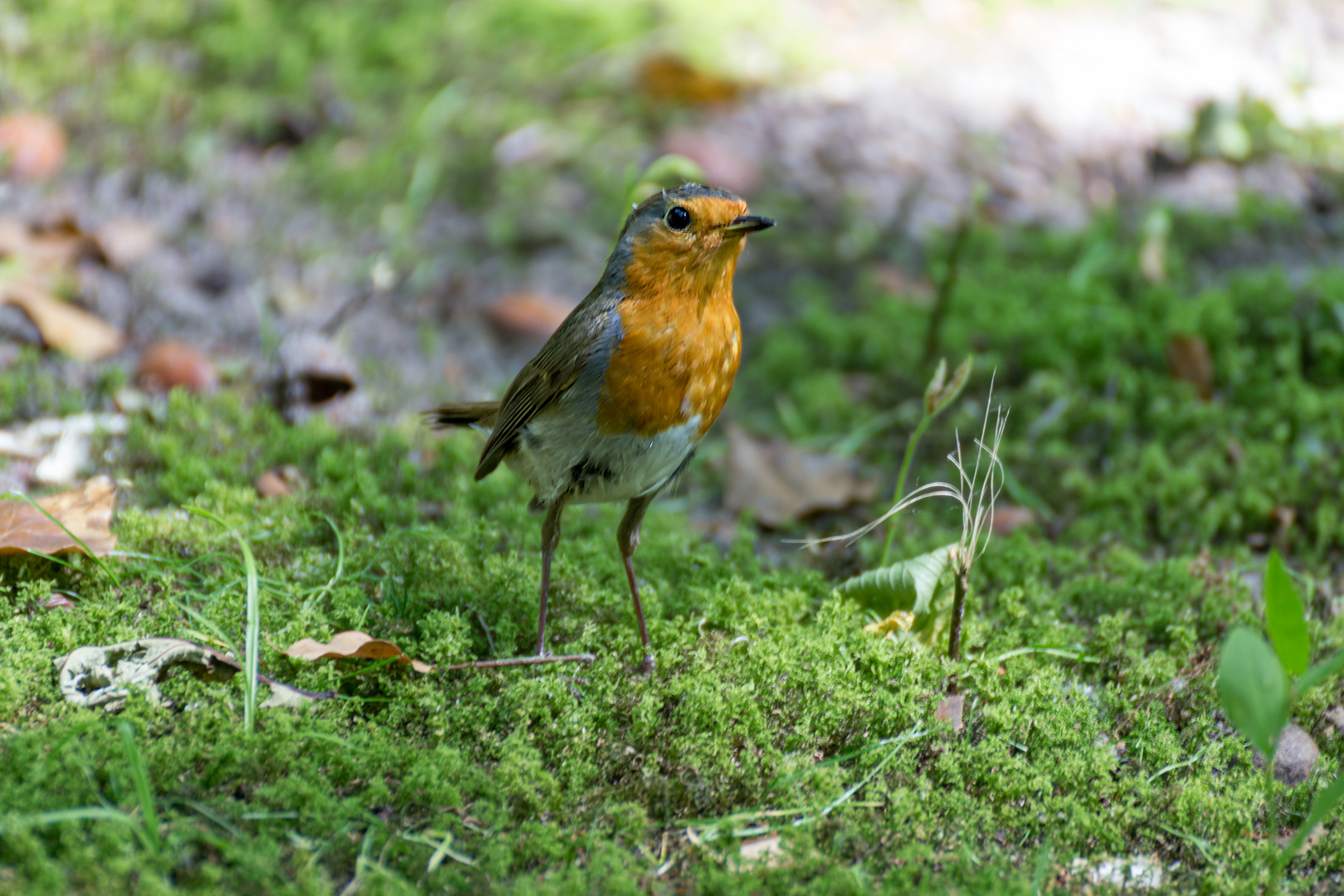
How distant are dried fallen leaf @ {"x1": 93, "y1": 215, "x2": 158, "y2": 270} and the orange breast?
3.03 m

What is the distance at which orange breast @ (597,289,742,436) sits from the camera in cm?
267

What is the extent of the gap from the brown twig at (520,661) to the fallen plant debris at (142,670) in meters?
0.33

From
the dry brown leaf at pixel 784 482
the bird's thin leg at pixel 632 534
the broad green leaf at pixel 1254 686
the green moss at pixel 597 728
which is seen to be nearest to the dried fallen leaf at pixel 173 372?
the green moss at pixel 597 728

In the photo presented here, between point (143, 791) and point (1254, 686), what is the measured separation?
206 cm

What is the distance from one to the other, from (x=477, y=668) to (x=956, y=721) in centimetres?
119

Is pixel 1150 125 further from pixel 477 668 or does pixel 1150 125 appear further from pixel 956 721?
pixel 477 668

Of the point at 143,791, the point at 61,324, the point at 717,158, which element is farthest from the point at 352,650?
the point at 717,158

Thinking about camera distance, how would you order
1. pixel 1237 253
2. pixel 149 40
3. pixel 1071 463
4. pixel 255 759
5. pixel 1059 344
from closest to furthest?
pixel 255 759 < pixel 1071 463 < pixel 1059 344 < pixel 1237 253 < pixel 149 40

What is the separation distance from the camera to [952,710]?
8.31ft

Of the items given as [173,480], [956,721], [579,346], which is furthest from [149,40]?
[956,721]

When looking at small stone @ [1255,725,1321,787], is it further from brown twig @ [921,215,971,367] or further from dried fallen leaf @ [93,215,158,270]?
dried fallen leaf @ [93,215,158,270]

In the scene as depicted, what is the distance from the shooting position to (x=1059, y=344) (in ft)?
14.8

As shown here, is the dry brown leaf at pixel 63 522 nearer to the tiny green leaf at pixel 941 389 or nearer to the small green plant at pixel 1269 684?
the tiny green leaf at pixel 941 389

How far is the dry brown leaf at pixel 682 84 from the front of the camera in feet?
20.3
